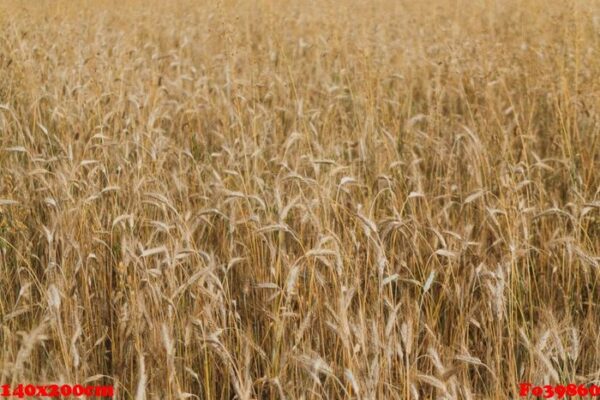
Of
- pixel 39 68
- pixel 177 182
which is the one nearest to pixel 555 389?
pixel 177 182

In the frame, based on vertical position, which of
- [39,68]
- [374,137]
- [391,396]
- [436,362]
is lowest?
[391,396]

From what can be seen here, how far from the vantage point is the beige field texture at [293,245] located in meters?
1.78

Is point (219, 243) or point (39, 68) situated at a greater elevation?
point (39, 68)

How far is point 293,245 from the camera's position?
2.44 meters

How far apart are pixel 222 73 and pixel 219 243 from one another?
2575mm

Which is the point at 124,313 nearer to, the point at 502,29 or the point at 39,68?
the point at 39,68

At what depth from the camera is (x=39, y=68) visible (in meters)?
3.98

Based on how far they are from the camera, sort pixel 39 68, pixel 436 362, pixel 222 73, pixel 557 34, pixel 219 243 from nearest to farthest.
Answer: pixel 436 362
pixel 219 243
pixel 39 68
pixel 222 73
pixel 557 34

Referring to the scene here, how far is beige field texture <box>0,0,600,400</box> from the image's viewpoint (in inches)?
69.9

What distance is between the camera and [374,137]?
3062 millimetres

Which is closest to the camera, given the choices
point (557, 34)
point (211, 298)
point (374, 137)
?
point (211, 298)

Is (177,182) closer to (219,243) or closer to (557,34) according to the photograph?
(219,243)

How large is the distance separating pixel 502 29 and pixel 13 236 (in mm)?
4942

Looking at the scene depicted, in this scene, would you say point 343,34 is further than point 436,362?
Yes
